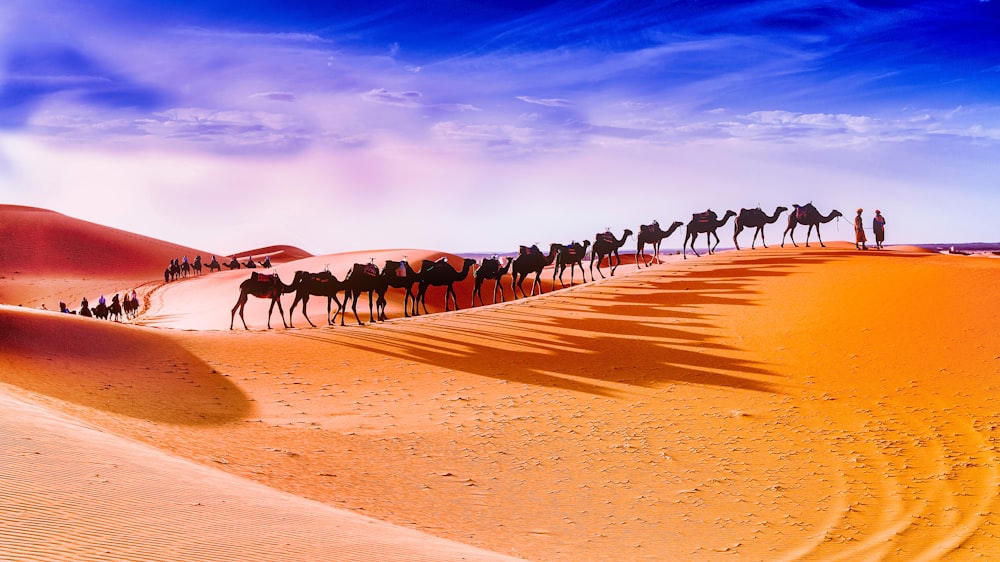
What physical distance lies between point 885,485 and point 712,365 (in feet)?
23.9

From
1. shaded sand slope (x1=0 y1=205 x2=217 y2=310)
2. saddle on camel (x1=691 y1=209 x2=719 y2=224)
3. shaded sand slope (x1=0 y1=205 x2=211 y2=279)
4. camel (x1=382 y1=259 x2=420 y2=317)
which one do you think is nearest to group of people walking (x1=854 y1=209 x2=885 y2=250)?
saddle on camel (x1=691 y1=209 x2=719 y2=224)

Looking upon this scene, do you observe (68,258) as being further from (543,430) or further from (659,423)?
(659,423)

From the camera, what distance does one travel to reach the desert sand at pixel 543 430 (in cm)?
669

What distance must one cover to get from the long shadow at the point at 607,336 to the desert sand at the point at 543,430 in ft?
0.41

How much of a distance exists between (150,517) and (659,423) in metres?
9.77

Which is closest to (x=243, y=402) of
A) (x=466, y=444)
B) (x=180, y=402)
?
(x=180, y=402)

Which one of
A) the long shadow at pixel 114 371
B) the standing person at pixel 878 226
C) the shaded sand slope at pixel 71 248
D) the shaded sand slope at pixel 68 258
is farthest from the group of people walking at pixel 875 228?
the shaded sand slope at pixel 71 248

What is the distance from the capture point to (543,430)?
43.5 ft

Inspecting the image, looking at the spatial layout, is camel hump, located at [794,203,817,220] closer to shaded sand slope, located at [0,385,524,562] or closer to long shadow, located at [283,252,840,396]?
long shadow, located at [283,252,840,396]

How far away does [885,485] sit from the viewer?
10070 millimetres

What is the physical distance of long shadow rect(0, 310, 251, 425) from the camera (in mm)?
14203

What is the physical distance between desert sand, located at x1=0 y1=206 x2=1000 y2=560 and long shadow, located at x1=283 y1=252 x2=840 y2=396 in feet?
0.41

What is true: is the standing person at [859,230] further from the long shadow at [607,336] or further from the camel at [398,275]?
the camel at [398,275]

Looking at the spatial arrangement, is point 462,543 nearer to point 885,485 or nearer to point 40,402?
point 885,485
